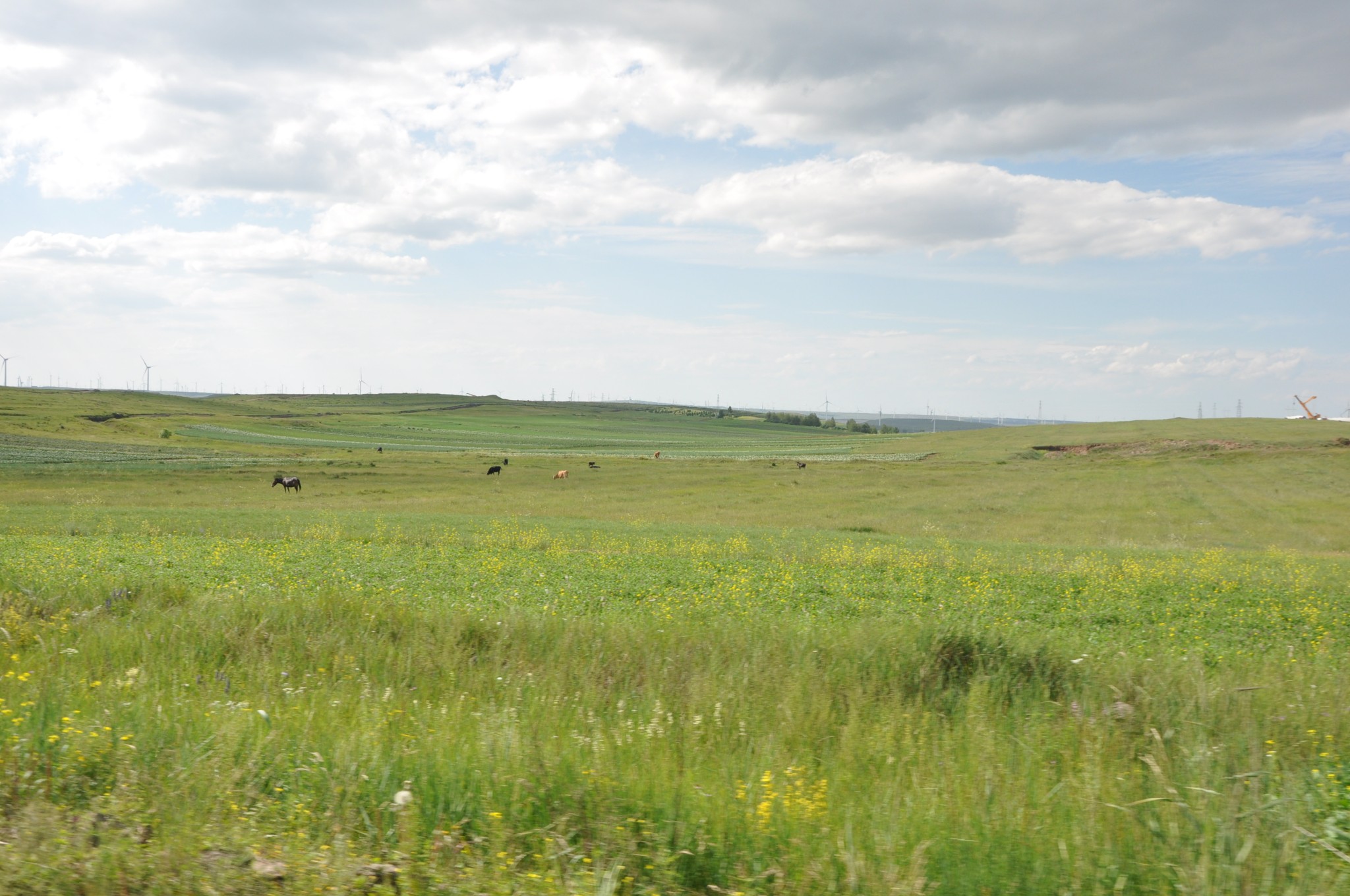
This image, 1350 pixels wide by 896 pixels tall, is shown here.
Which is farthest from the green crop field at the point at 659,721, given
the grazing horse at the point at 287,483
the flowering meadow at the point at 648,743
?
the grazing horse at the point at 287,483

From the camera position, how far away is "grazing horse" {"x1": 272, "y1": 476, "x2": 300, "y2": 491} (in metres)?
54.8

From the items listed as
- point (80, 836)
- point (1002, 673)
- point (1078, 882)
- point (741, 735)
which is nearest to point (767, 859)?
point (1078, 882)

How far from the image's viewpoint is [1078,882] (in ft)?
15.0

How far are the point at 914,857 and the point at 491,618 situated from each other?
7.47m

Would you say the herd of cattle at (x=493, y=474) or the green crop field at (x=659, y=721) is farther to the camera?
the herd of cattle at (x=493, y=474)

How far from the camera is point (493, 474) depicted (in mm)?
71625

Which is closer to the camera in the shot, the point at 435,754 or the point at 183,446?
the point at 435,754

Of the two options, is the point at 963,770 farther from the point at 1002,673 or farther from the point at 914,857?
the point at 1002,673

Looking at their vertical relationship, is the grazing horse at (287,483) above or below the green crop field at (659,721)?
below

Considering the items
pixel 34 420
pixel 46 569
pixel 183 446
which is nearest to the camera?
pixel 46 569

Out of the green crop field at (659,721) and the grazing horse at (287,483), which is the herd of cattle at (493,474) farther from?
the green crop field at (659,721)

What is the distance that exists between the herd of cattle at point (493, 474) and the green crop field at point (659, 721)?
111 feet

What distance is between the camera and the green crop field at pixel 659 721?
Answer: 4660 mm

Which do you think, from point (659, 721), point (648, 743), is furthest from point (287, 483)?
point (648, 743)
